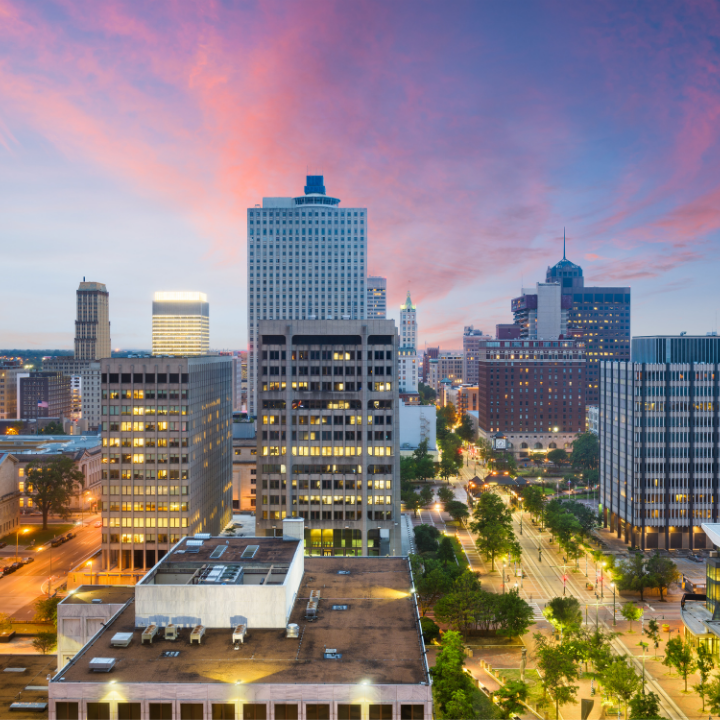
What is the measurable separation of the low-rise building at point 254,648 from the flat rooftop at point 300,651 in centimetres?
11

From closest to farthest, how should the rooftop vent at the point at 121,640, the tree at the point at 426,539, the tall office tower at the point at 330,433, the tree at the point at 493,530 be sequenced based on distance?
1. the rooftop vent at the point at 121,640
2. the tree at the point at 493,530
3. the tall office tower at the point at 330,433
4. the tree at the point at 426,539

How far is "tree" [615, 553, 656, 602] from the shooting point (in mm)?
110875

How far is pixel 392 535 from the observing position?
131625mm

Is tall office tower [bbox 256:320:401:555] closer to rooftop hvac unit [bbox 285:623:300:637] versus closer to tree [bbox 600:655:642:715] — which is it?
tree [bbox 600:655:642:715]

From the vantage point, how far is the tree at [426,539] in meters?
132

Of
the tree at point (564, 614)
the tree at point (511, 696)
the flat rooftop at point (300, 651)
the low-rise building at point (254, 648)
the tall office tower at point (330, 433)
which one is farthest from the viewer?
the tall office tower at point (330, 433)

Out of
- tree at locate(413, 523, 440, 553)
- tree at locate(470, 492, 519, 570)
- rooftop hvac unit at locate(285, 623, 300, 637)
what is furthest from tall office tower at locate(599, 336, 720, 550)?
rooftop hvac unit at locate(285, 623, 300, 637)

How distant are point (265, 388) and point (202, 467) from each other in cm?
2445

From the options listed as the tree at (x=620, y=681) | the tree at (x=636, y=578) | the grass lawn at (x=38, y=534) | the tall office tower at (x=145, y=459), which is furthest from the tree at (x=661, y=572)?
the grass lawn at (x=38, y=534)

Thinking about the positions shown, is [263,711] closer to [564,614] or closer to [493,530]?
[564,614]

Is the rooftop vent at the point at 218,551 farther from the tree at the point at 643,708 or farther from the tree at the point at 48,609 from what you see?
the tree at the point at 643,708

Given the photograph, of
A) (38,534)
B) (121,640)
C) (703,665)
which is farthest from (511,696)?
(38,534)

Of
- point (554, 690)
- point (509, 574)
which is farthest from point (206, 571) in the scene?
point (509, 574)

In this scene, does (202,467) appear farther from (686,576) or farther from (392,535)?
(686,576)
